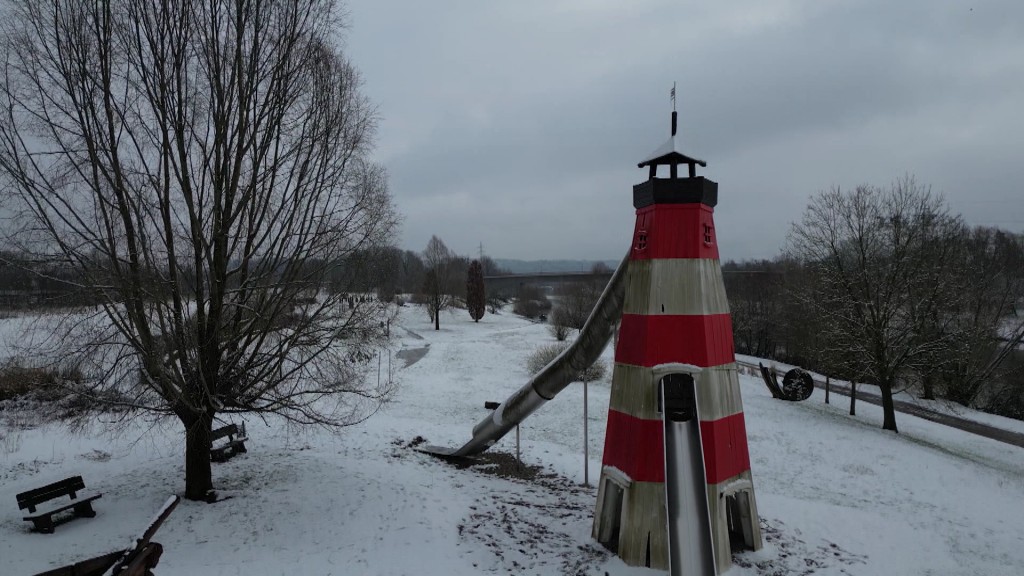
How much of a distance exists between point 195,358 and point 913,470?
1732 cm

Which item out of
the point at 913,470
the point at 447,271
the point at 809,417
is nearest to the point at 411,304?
the point at 447,271

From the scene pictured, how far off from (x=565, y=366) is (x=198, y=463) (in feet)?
21.4

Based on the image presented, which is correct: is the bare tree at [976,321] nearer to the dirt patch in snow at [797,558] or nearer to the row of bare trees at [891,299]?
the row of bare trees at [891,299]

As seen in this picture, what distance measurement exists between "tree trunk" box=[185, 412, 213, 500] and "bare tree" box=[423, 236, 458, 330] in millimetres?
40721

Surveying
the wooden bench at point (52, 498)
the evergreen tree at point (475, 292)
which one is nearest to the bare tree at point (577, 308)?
the evergreen tree at point (475, 292)

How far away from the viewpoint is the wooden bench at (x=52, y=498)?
743cm

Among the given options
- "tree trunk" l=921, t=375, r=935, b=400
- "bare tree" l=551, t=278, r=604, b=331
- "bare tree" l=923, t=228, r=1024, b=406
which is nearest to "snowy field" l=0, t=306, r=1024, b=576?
"bare tree" l=923, t=228, r=1024, b=406

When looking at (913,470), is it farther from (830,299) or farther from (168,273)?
(168,273)

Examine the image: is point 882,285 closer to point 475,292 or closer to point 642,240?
point 642,240

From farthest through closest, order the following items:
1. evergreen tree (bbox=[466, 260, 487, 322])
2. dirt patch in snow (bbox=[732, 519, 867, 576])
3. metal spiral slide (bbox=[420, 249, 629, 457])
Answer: evergreen tree (bbox=[466, 260, 487, 322]), metal spiral slide (bbox=[420, 249, 629, 457]), dirt patch in snow (bbox=[732, 519, 867, 576])

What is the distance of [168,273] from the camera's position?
26.1 ft

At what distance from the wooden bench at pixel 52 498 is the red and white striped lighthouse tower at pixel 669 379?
801 centimetres

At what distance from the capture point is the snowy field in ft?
23.1

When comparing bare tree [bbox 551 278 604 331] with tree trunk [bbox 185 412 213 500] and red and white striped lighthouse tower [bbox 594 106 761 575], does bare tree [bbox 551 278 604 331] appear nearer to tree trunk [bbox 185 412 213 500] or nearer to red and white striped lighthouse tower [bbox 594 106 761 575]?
tree trunk [bbox 185 412 213 500]
